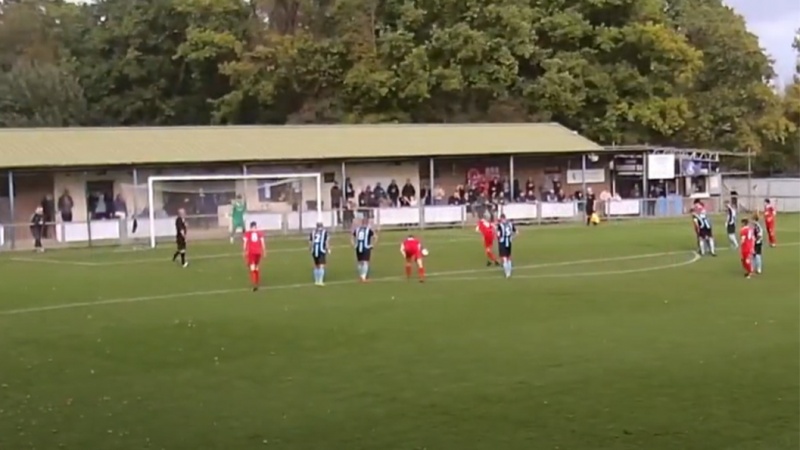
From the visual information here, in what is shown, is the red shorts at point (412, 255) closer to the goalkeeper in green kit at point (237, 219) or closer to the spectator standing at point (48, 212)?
the goalkeeper in green kit at point (237, 219)

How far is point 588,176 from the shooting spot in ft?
176

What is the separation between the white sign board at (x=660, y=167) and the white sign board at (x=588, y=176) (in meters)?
2.28

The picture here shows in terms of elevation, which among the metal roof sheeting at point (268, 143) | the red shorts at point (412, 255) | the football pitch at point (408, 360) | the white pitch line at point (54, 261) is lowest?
the football pitch at point (408, 360)

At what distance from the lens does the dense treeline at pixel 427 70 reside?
193ft

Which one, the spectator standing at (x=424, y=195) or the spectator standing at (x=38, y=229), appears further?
the spectator standing at (x=424, y=195)

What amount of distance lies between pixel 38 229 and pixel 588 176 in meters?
25.2

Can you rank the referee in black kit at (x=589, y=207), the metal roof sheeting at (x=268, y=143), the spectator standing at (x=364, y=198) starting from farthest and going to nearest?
the referee in black kit at (x=589, y=207)
the spectator standing at (x=364, y=198)
the metal roof sheeting at (x=268, y=143)

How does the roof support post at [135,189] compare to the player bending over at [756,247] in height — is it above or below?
above

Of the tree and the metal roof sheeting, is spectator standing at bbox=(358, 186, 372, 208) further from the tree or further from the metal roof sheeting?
the tree

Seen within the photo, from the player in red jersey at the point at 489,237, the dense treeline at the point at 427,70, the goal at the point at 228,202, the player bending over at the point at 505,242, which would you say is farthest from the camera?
the dense treeline at the point at 427,70

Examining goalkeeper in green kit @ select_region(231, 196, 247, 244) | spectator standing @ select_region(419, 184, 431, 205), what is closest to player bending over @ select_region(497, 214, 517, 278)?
goalkeeper in green kit @ select_region(231, 196, 247, 244)

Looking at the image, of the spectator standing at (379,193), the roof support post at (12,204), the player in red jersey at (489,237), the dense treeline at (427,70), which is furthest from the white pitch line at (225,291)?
the dense treeline at (427,70)

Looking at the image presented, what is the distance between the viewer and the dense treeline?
5897 centimetres

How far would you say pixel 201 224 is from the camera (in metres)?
42.0
